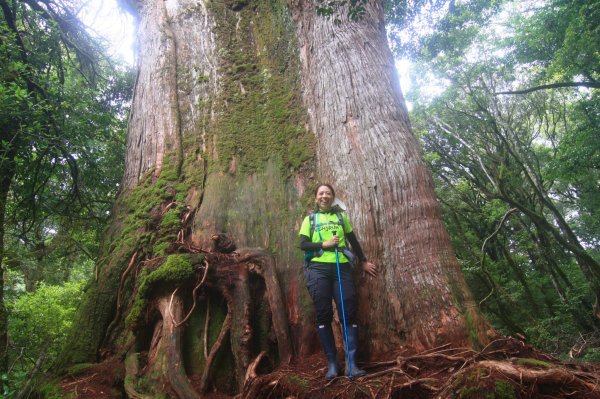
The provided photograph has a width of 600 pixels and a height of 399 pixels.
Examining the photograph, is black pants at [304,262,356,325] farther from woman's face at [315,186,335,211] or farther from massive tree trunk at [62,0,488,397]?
woman's face at [315,186,335,211]

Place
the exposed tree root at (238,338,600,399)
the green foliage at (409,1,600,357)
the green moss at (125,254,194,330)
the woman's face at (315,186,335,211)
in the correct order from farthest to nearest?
1. the green foliage at (409,1,600,357)
2. the woman's face at (315,186,335,211)
3. the green moss at (125,254,194,330)
4. the exposed tree root at (238,338,600,399)

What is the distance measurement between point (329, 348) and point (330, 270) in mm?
576

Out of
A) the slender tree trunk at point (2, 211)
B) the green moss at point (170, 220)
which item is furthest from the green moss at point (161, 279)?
the slender tree trunk at point (2, 211)

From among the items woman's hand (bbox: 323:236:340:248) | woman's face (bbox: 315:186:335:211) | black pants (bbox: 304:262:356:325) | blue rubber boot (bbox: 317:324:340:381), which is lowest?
blue rubber boot (bbox: 317:324:340:381)

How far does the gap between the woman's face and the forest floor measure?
121 centimetres

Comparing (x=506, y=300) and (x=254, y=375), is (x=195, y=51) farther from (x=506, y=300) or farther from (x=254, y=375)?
(x=506, y=300)

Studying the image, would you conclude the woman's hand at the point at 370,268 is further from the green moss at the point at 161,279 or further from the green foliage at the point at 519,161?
the green foliage at the point at 519,161

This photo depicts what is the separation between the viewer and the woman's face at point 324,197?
3.39m

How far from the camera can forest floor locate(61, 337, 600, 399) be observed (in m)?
2.13

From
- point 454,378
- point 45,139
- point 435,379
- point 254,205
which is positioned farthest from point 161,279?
point 45,139

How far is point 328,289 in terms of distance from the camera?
3.07 m

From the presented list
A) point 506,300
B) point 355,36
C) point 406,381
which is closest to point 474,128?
point 506,300

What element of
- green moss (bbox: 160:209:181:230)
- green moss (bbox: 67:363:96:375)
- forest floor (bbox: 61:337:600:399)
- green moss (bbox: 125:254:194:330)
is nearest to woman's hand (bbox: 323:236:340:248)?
forest floor (bbox: 61:337:600:399)

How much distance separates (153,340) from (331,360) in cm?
148
